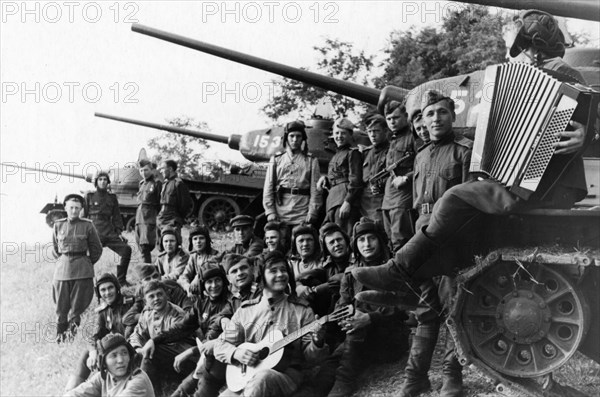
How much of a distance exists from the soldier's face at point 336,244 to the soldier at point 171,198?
16.3ft

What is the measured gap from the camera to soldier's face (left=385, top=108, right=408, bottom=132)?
6.58m

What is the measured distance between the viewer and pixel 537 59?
5.41 meters

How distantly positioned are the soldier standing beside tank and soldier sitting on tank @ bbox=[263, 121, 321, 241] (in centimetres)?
123

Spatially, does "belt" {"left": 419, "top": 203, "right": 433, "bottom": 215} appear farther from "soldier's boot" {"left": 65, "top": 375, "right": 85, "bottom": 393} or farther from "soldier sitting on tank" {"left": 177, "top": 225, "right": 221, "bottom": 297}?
"soldier's boot" {"left": 65, "top": 375, "right": 85, "bottom": 393}

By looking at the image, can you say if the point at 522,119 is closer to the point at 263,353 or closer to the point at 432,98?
the point at 432,98

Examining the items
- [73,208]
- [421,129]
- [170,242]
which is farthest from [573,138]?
[73,208]

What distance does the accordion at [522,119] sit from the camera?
4.40 metres

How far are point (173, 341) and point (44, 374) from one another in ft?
6.89

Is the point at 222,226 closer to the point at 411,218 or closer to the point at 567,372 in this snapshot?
the point at 411,218

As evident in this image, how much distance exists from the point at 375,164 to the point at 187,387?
2478mm

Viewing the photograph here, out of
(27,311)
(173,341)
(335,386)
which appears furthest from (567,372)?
(27,311)

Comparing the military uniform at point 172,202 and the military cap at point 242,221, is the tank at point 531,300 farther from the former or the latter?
the military uniform at point 172,202

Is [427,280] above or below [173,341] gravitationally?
above

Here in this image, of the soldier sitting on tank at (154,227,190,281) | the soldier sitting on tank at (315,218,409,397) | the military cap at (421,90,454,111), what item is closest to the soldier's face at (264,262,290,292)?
the soldier sitting on tank at (315,218,409,397)
